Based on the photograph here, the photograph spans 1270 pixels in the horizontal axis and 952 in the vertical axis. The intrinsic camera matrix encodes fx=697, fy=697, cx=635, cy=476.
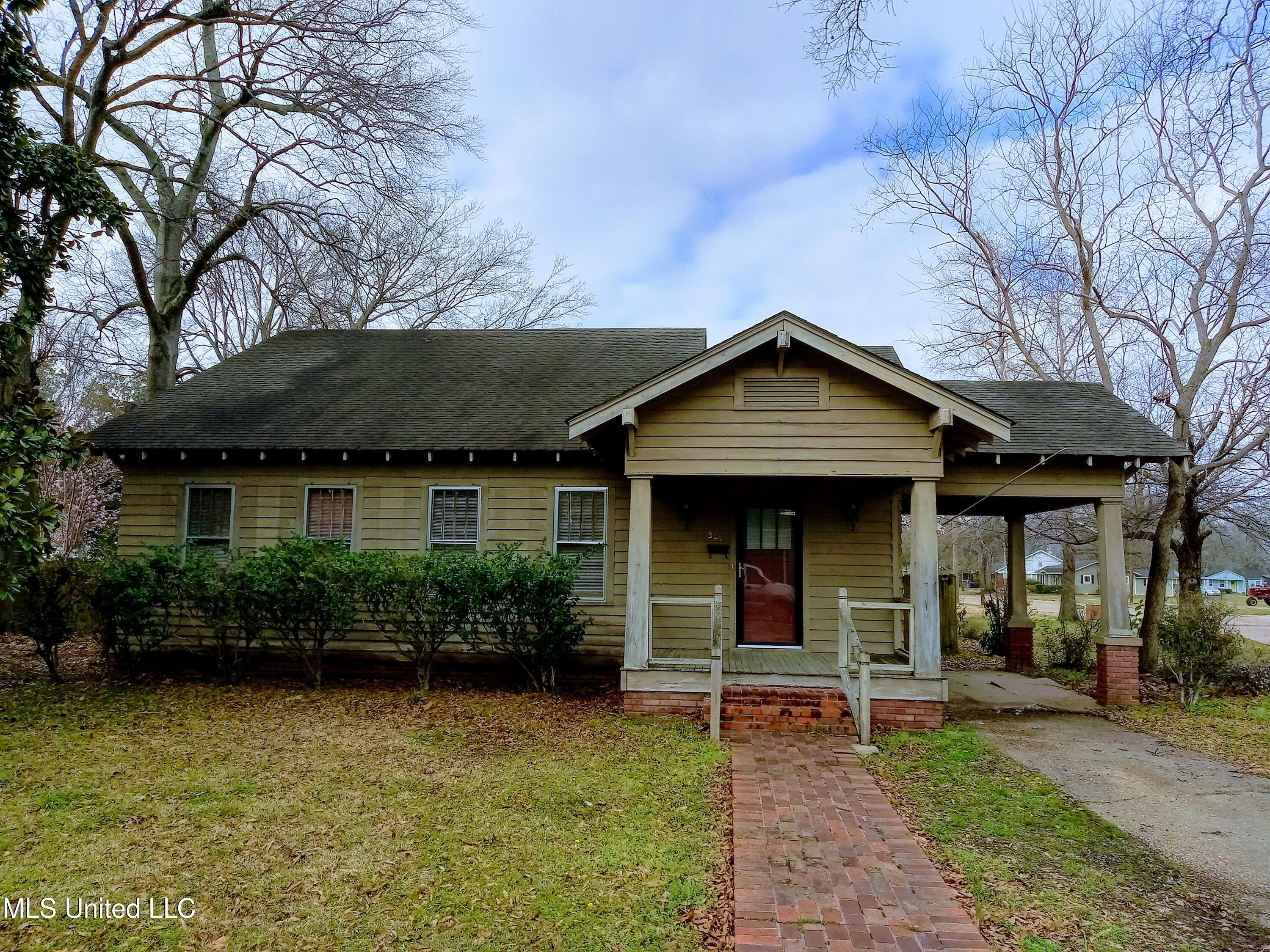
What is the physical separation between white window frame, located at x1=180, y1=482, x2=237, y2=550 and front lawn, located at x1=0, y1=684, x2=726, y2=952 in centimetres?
311

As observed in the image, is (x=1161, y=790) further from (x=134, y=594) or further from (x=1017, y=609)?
(x=134, y=594)

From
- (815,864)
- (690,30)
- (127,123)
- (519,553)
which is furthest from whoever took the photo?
(127,123)

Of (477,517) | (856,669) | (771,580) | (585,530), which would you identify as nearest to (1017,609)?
(771,580)

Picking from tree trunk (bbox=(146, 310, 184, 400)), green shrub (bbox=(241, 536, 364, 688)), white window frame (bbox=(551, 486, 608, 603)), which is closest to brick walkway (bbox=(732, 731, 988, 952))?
white window frame (bbox=(551, 486, 608, 603))

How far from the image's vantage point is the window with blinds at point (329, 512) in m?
10.6

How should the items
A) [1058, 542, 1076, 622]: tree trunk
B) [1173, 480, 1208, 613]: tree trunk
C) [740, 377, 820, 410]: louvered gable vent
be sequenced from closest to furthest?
[740, 377, 820, 410]: louvered gable vent → [1173, 480, 1208, 613]: tree trunk → [1058, 542, 1076, 622]: tree trunk

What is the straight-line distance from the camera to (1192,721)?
8.56 metres

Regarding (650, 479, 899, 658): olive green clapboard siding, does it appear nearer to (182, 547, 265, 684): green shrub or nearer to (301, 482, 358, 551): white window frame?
(301, 482, 358, 551): white window frame

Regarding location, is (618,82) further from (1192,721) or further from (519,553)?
(1192,721)

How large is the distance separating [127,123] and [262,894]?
16260 millimetres

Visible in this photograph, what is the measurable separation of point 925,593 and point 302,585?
7.44m

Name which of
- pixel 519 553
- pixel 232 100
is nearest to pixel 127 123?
pixel 232 100

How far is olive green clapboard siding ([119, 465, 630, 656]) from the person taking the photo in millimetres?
10125

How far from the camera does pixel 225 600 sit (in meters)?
8.98
